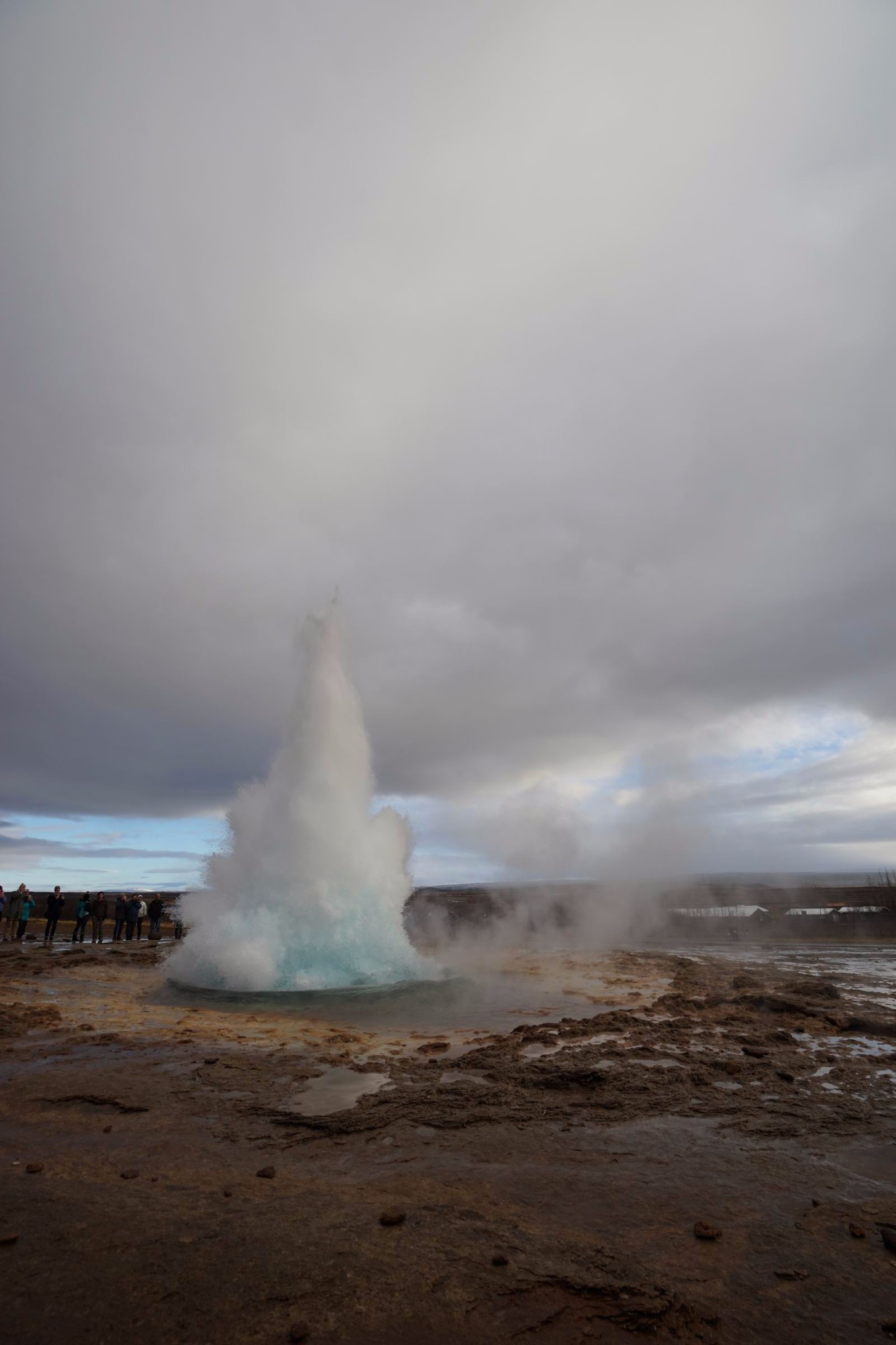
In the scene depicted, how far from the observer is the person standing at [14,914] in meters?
24.2

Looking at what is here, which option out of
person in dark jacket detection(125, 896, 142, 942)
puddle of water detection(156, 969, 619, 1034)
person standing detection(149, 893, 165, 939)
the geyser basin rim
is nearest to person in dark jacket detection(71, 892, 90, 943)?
person in dark jacket detection(125, 896, 142, 942)

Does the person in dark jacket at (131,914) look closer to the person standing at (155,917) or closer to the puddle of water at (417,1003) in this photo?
the person standing at (155,917)


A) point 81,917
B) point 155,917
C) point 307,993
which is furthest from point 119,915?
point 307,993

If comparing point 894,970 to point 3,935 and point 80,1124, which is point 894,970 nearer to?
point 80,1124

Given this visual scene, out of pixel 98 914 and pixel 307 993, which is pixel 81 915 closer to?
pixel 98 914

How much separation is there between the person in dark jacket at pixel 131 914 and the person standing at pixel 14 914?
3.58m

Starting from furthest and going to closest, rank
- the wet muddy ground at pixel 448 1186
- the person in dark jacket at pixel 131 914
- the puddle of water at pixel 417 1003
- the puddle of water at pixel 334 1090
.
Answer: the person in dark jacket at pixel 131 914 < the puddle of water at pixel 417 1003 < the puddle of water at pixel 334 1090 < the wet muddy ground at pixel 448 1186

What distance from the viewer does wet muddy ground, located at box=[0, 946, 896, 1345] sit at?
10.9ft

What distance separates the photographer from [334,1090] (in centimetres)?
708

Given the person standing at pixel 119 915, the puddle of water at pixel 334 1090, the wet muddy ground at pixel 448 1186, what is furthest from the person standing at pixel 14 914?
the puddle of water at pixel 334 1090

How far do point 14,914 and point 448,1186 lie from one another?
90.7 ft

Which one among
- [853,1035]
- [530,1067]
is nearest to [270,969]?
[530,1067]

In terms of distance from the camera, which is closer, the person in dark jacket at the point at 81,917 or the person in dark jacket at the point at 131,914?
the person in dark jacket at the point at 81,917

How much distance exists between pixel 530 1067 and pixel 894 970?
1711 cm
